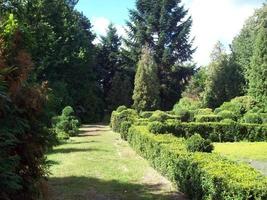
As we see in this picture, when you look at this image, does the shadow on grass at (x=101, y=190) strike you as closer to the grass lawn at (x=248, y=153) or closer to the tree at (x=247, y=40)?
the grass lawn at (x=248, y=153)

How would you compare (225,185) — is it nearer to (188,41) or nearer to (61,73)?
(61,73)

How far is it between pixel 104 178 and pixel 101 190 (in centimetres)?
168

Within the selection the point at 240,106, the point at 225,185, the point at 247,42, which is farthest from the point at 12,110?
the point at 247,42

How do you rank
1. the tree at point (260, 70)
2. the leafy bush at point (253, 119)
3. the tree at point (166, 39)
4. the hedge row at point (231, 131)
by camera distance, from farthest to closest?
the tree at point (166, 39)
the tree at point (260, 70)
the leafy bush at point (253, 119)
the hedge row at point (231, 131)

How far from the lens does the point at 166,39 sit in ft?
181

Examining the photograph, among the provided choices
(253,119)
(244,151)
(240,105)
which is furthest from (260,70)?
(244,151)

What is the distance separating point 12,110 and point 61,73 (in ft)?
131

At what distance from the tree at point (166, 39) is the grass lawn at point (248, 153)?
28.3 metres

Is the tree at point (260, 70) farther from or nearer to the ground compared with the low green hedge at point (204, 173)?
farther from the ground

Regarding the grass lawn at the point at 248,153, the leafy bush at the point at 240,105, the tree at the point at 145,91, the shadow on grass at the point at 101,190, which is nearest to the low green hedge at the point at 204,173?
the shadow on grass at the point at 101,190

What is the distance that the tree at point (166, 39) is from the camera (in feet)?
176

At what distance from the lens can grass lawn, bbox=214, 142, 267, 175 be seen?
724 inches

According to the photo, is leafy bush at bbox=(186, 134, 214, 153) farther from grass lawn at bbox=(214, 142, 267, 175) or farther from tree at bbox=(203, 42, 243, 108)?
tree at bbox=(203, 42, 243, 108)

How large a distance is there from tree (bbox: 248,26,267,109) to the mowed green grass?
2003 centimetres
